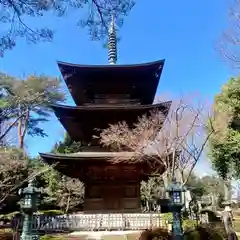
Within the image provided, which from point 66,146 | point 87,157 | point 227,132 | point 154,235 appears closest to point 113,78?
point 87,157

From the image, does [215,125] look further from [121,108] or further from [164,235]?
[164,235]

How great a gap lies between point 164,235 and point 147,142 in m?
9.69

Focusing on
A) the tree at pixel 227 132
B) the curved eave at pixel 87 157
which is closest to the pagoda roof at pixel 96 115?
the curved eave at pixel 87 157

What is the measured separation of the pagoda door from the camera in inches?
628

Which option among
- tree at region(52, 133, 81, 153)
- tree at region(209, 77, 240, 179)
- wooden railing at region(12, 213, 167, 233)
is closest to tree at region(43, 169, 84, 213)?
tree at region(52, 133, 81, 153)

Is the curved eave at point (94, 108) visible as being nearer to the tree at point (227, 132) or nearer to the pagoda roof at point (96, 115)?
the pagoda roof at point (96, 115)

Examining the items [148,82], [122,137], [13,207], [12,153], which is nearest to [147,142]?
[122,137]

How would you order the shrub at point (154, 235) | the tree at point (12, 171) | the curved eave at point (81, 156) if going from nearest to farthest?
the shrub at point (154, 235) < the curved eave at point (81, 156) < the tree at point (12, 171)

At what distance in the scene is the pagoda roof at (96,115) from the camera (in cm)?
1675

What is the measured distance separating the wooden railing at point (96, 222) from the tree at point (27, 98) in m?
9.58

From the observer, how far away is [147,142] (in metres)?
20.0

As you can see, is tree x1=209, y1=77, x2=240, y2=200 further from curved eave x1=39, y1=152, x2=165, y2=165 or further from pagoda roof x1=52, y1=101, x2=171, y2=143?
curved eave x1=39, y1=152, x2=165, y2=165

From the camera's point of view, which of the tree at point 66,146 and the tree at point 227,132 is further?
the tree at point 66,146

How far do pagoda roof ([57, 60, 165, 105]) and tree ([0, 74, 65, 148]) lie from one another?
22.3 ft
